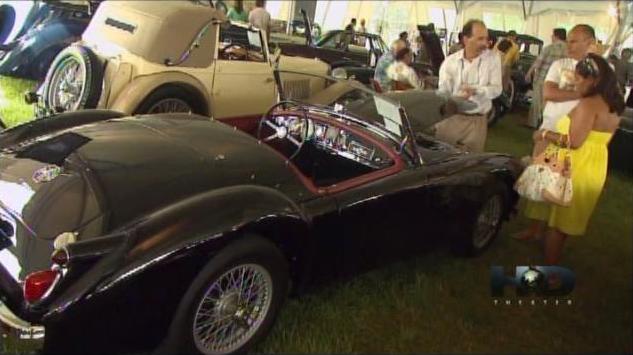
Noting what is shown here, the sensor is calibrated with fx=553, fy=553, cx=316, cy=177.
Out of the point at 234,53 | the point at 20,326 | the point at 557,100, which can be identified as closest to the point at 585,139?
the point at 557,100

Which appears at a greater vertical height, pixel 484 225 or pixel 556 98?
pixel 556 98

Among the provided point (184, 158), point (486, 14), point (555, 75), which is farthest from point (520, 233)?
point (184, 158)

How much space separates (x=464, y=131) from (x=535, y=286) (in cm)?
139

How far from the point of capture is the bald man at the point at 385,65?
4.24m

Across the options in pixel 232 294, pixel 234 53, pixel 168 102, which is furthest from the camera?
pixel 234 53

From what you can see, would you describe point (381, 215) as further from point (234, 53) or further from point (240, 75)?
point (234, 53)

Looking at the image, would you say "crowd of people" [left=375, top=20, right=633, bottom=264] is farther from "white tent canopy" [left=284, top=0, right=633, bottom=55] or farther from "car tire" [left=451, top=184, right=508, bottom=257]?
"car tire" [left=451, top=184, right=508, bottom=257]

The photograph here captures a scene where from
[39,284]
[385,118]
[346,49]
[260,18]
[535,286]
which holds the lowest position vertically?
[535,286]

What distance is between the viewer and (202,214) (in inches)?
79.4

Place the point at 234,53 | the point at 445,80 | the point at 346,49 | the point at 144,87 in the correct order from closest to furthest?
the point at 445,80, the point at 144,87, the point at 234,53, the point at 346,49

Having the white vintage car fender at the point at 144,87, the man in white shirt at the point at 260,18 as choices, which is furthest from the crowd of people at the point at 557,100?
the man in white shirt at the point at 260,18

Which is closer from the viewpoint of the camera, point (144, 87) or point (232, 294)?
point (232, 294)

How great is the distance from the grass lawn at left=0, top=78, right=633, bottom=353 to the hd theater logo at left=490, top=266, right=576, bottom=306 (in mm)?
29

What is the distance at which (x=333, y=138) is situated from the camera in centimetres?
308
